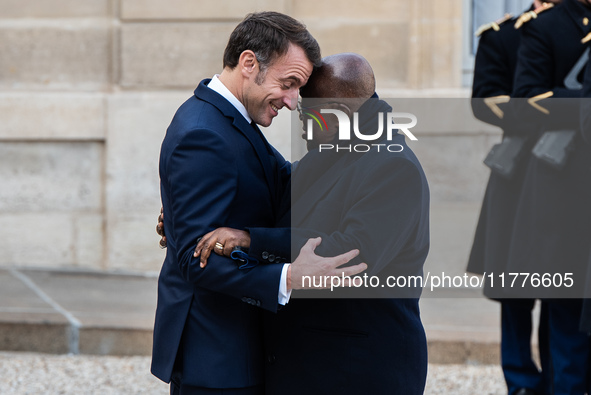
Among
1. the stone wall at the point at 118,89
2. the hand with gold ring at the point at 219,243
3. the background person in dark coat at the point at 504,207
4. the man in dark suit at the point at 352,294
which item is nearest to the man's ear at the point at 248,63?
the man in dark suit at the point at 352,294

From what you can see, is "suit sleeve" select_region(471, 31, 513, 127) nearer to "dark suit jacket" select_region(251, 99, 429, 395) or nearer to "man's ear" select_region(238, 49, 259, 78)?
"dark suit jacket" select_region(251, 99, 429, 395)

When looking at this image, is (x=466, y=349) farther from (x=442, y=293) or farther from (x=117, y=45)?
(x=117, y=45)

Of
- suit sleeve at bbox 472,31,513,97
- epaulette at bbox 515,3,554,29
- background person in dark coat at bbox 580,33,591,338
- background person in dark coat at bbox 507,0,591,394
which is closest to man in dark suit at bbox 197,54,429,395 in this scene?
background person in dark coat at bbox 580,33,591,338

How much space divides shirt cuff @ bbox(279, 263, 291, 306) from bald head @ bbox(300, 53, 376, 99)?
48 cm

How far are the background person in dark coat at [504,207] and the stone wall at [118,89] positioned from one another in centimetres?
233

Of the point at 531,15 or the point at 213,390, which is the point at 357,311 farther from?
the point at 531,15

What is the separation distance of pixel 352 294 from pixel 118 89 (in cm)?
486

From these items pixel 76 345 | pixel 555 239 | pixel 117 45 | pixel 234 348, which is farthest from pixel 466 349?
pixel 117 45

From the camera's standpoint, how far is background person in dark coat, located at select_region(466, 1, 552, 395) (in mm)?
4168

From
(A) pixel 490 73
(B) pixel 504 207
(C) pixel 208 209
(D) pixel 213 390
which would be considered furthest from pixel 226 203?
(A) pixel 490 73

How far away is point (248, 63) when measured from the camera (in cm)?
240

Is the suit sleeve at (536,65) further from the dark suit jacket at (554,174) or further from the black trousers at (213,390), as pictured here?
the black trousers at (213,390)

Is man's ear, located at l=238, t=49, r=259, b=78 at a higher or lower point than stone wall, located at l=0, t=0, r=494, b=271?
higher

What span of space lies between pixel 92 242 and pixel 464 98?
9.72 feet
